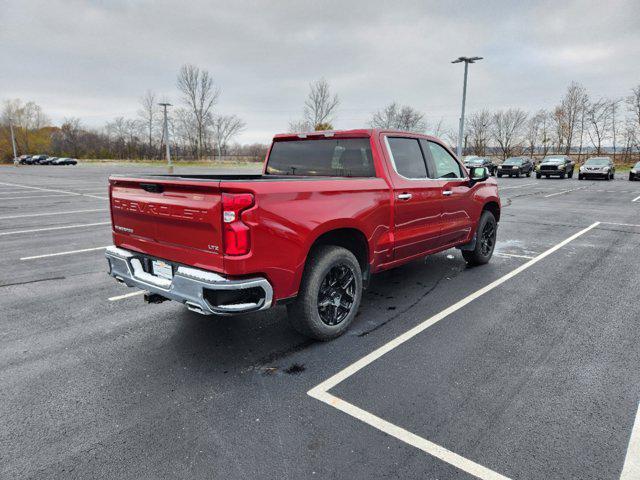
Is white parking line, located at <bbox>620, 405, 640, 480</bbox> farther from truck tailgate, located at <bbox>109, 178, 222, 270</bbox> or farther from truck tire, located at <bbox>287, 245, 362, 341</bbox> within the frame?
truck tailgate, located at <bbox>109, 178, 222, 270</bbox>

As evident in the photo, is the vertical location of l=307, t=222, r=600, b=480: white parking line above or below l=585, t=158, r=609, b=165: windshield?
below

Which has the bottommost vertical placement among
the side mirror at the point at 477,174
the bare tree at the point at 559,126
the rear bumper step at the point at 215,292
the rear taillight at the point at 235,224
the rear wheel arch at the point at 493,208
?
the rear bumper step at the point at 215,292

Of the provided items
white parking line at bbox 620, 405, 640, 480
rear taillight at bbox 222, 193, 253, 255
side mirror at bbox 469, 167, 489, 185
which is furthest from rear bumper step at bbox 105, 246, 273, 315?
side mirror at bbox 469, 167, 489, 185

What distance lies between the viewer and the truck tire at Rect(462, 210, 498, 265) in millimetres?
6200

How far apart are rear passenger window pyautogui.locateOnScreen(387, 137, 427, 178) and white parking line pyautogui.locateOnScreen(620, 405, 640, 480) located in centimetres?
289

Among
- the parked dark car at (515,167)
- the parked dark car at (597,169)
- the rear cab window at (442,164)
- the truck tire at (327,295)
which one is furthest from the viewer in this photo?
the parked dark car at (515,167)

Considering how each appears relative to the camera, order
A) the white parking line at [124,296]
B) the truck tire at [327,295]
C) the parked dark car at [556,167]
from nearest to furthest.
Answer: the truck tire at [327,295] → the white parking line at [124,296] → the parked dark car at [556,167]

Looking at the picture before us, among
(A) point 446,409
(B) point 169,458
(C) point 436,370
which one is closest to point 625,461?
(A) point 446,409

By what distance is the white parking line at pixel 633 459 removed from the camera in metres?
2.22

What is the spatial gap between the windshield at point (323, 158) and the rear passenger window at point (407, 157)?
329 millimetres

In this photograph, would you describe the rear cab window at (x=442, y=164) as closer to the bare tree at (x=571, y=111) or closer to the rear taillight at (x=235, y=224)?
the rear taillight at (x=235, y=224)

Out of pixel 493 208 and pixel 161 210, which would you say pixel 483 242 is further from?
pixel 161 210

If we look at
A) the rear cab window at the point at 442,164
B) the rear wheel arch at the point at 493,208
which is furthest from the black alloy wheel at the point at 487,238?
the rear cab window at the point at 442,164

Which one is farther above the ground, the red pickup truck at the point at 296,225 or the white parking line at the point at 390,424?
the red pickup truck at the point at 296,225
